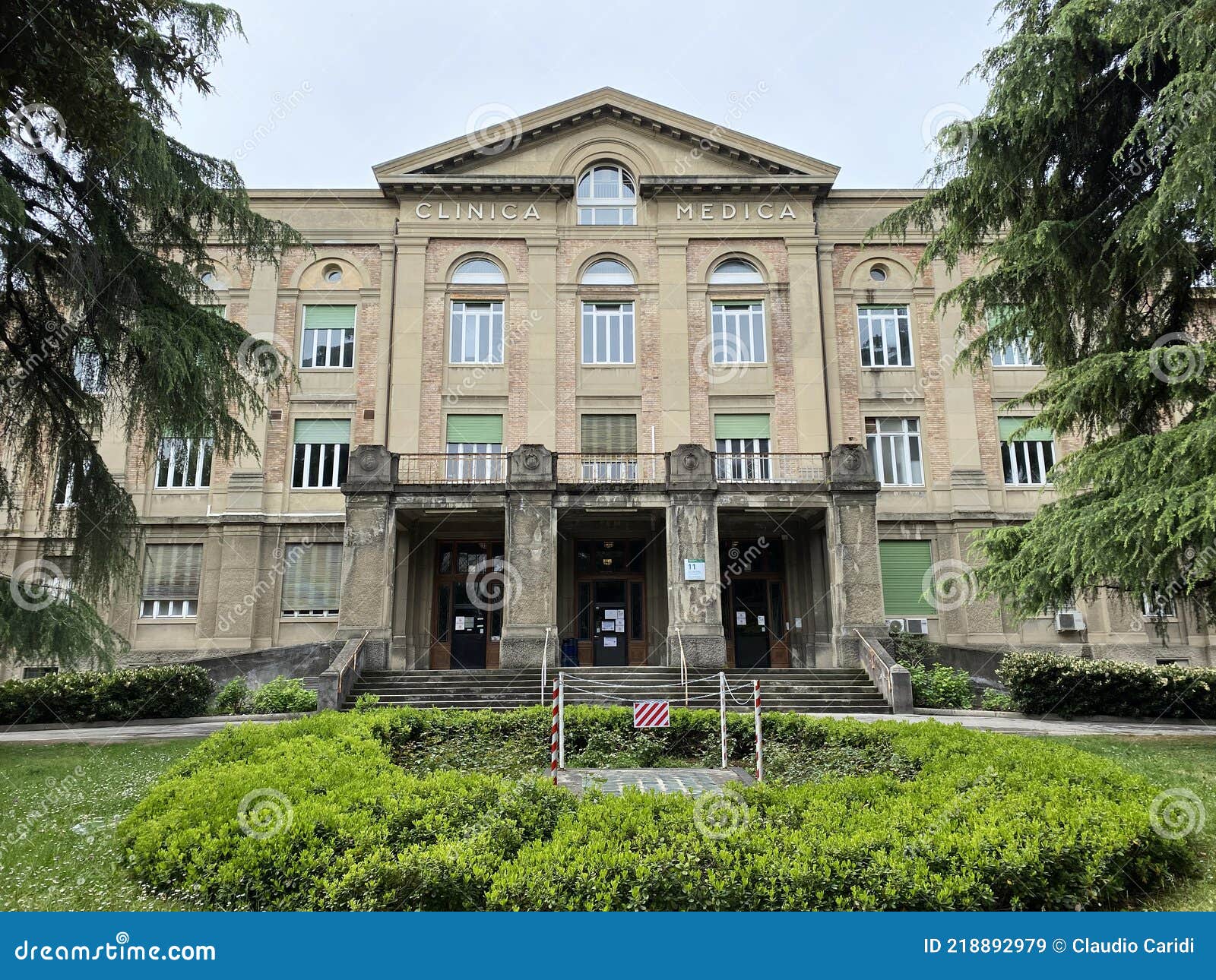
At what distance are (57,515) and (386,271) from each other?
14019 millimetres

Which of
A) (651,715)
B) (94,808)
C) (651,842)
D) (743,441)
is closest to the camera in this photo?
(651,842)

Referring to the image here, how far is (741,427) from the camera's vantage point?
2420 cm

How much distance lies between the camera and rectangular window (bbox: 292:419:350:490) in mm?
24156

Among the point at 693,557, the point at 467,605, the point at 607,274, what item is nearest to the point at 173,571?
the point at 467,605

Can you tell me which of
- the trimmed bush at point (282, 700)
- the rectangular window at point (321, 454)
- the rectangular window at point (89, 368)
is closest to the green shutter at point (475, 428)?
the rectangular window at point (321, 454)

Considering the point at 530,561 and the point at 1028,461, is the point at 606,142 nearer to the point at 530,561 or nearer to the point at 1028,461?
the point at 530,561

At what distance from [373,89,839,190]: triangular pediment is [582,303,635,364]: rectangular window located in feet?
13.5

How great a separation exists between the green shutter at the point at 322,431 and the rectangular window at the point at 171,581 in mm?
4217

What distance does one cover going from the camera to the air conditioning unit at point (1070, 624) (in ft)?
76.2

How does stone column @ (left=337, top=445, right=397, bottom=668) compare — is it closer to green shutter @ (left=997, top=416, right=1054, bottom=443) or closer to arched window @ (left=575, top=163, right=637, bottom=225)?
arched window @ (left=575, top=163, right=637, bottom=225)

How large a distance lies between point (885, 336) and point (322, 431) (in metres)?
17.0

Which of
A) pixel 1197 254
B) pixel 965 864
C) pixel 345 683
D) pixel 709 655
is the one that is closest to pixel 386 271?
pixel 345 683

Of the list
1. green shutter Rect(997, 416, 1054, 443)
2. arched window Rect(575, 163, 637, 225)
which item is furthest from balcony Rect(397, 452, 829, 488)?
arched window Rect(575, 163, 637, 225)

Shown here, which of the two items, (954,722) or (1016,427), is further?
(1016,427)
